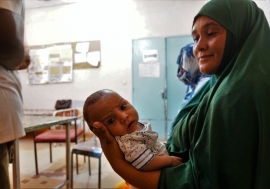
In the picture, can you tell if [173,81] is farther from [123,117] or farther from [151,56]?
[123,117]

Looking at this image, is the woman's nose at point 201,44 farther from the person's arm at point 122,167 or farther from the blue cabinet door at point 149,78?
the blue cabinet door at point 149,78

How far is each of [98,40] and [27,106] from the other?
247cm

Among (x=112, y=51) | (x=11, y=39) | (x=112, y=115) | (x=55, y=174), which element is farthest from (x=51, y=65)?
(x=112, y=115)

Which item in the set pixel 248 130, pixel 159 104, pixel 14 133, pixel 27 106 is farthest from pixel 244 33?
pixel 27 106

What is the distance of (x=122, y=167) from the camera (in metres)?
0.71

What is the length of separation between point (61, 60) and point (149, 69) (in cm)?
190

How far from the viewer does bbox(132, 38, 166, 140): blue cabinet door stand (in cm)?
367

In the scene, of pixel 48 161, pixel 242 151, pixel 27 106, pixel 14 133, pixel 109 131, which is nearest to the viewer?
pixel 242 151

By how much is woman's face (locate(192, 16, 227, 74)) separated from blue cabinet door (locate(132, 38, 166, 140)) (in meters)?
2.94

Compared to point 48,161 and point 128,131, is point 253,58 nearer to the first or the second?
point 128,131

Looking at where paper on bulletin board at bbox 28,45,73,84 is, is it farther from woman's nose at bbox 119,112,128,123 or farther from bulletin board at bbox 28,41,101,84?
woman's nose at bbox 119,112,128,123

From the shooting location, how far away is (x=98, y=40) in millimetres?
3430

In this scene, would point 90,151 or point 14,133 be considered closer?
point 14,133

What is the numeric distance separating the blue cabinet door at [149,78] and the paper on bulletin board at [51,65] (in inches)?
53.9
